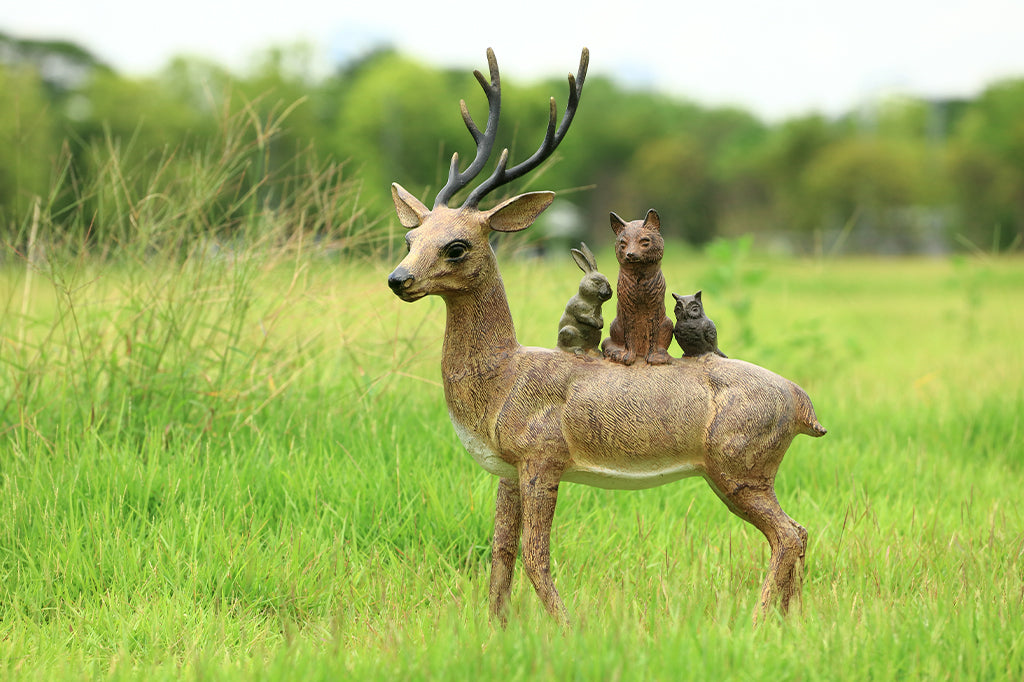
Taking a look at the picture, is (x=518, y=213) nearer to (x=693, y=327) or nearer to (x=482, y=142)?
(x=482, y=142)

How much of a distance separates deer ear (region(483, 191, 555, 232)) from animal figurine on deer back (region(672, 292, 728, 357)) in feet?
1.50

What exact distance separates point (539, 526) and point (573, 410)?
32 cm

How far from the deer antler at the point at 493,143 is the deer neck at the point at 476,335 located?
0.26 meters

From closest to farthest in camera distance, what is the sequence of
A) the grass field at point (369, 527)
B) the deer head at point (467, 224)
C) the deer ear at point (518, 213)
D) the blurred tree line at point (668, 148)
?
the grass field at point (369, 527) < the deer head at point (467, 224) < the deer ear at point (518, 213) < the blurred tree line at point (668, 148)

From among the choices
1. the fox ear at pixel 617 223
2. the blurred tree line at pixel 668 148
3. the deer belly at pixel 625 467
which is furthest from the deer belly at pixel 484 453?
the blurred tree line at pixel 668 148

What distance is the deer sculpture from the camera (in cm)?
232

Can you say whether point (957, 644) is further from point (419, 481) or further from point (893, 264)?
point (893, 264)

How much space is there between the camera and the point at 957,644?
2182 mm

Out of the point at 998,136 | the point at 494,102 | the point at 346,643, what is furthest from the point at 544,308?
the point at 998,136

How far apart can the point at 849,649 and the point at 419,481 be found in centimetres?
165

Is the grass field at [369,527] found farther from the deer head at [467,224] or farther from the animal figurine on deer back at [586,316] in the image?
the deer head at [467,224]

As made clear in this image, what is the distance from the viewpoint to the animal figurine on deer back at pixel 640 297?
2.37 m

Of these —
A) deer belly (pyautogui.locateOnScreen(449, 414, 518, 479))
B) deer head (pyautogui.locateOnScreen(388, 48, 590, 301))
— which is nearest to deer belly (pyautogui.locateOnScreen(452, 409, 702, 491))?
deer belly (pyautogui.locateOnScreen(449, 414, 518, 479))

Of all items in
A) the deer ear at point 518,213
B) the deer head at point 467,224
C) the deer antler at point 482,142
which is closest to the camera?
the deer head at point 467,224
